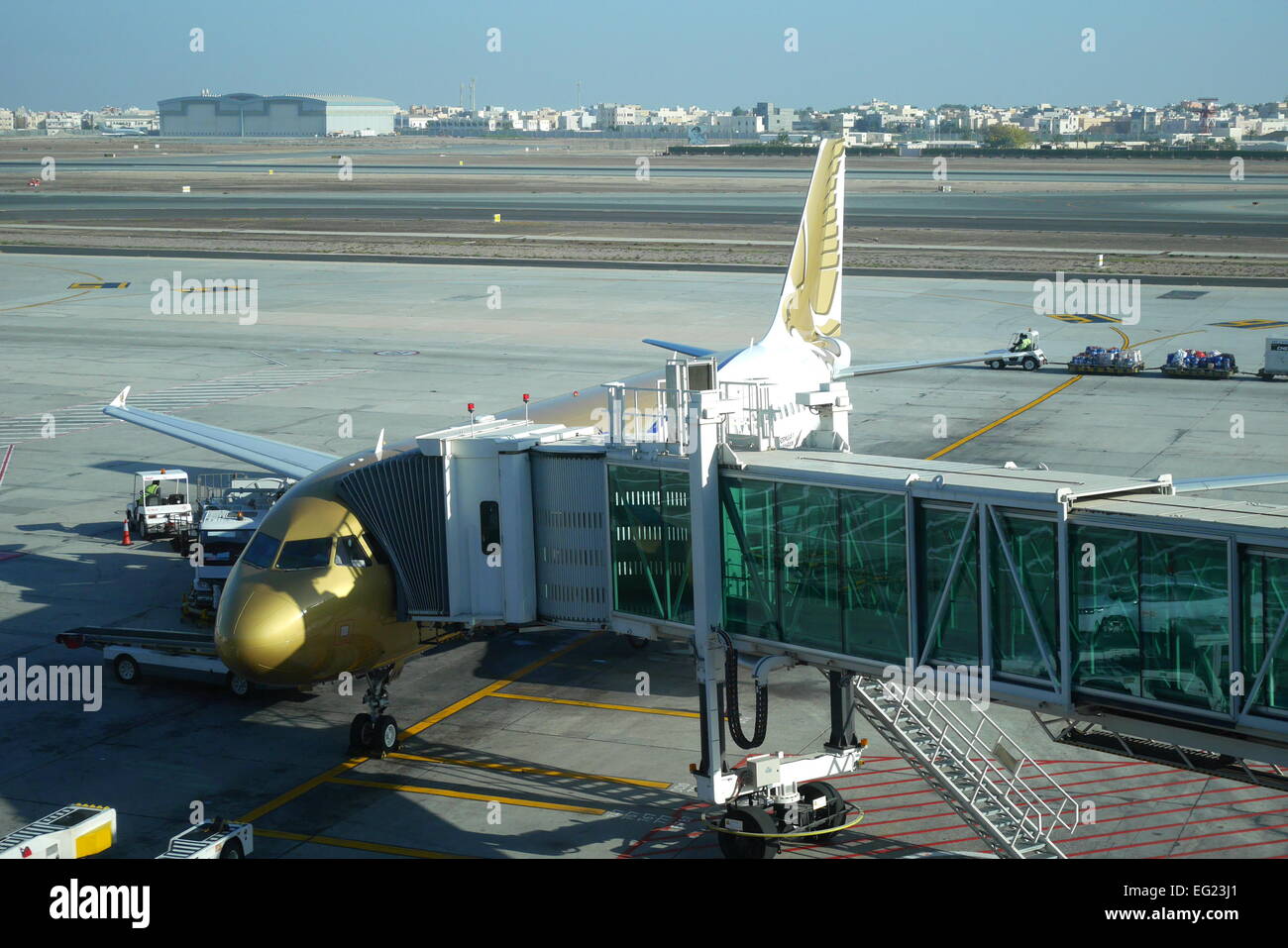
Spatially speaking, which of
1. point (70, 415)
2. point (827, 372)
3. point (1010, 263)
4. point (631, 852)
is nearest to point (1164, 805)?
point (631, 852)

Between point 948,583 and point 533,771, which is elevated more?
point 948,583

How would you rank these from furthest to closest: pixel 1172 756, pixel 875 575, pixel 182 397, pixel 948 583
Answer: pixel 182 397
pixel 875 575
pixel 948 583
pixel 1172 756

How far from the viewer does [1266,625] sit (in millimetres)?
16453

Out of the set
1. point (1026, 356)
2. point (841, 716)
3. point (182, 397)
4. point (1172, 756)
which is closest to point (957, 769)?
point (841, 716)

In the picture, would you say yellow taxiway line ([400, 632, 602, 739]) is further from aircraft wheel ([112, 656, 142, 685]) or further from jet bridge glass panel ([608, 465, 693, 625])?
aircraft wheel ([112, 656, 142, 685])

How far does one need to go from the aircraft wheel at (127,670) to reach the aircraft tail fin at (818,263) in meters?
20.5

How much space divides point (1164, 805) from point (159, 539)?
100ft

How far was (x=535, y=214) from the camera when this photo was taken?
522 ft

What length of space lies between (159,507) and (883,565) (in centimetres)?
2875

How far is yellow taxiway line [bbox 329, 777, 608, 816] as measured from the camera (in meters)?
24.4

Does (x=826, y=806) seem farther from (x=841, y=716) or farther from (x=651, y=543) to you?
(x=651, y=543)

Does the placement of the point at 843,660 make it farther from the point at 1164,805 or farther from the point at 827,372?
the point at 827,372

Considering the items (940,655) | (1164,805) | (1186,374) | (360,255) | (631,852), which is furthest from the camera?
(360,255)

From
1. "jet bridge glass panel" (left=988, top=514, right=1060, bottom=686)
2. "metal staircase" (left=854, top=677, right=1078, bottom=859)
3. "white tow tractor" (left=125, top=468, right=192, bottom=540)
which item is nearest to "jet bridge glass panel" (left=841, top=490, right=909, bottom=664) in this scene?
"metal staircase" (left=854, top=677, right=1078, bottom=859)
